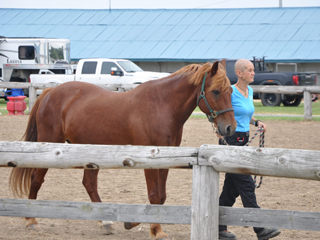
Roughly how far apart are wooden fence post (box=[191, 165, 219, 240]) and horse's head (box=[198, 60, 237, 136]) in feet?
3.68

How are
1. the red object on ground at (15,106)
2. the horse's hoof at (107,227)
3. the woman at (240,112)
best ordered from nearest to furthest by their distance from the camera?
the woman at (240,112), the horse's hoof at (107,227), the red object on ground at (15,106)

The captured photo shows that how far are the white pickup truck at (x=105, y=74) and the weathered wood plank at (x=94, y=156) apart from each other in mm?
16178

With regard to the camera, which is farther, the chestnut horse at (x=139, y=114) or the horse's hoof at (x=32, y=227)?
the horse's hoof at (x=32, y=227)

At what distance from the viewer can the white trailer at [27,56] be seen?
23.8m

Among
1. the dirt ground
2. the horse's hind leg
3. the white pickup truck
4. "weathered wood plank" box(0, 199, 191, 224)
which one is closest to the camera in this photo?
"weathered wood plank" box(0, 199, 191, 224)

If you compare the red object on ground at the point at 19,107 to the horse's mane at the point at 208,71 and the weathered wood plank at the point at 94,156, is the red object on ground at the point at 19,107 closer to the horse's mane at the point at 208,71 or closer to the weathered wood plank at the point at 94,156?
the horse's mane at the point at 208,71

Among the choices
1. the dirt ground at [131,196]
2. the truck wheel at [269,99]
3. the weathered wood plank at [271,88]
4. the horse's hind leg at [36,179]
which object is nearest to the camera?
the dirt ground at [131,196]

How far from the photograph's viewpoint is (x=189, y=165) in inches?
132

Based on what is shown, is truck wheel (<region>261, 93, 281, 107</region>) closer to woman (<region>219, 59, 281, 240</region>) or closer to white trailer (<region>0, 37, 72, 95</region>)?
white trailer (<region>0, 37, 72, 95</region>)

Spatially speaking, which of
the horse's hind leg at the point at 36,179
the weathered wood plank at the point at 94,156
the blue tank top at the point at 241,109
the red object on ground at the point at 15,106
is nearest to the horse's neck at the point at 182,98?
the blue tank top at the point at 241,109

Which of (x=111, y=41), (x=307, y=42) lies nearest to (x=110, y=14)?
(x=111, y=41)

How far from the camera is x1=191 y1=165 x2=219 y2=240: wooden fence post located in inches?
130

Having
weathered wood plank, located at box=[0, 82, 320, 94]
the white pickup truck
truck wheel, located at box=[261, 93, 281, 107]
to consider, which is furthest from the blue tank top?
truck wheel, located at box=[261, 93, 281, 107]

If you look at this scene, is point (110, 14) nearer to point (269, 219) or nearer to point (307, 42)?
point (307, 42)
